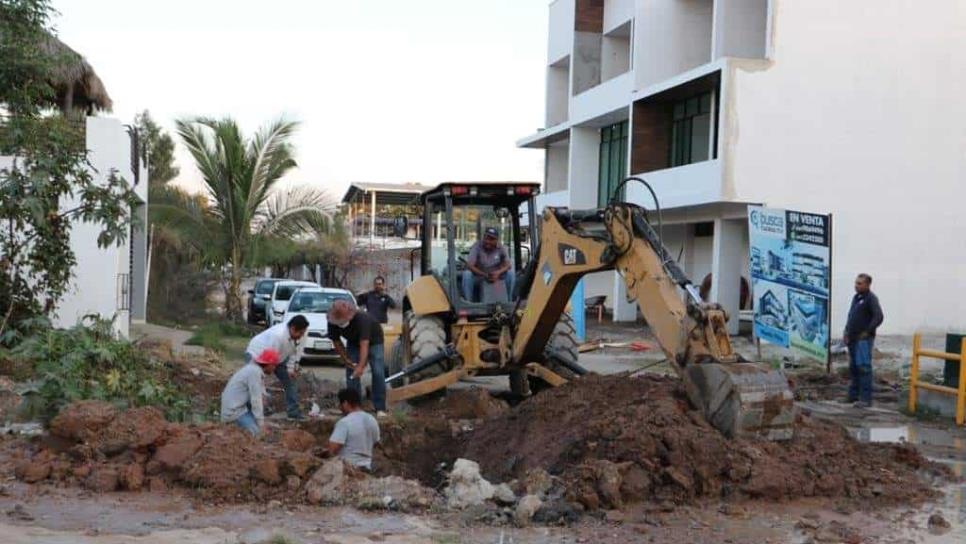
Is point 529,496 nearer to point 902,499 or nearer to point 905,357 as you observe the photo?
point 902,499

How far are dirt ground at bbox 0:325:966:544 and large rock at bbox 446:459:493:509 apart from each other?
0.33ft

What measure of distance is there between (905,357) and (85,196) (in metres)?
15.6

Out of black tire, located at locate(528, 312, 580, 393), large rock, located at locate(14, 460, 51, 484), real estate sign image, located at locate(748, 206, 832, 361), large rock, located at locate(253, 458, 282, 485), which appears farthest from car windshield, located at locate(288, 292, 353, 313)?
large rock, located at locate(253, 458, 282, 485)

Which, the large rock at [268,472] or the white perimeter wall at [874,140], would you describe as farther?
the white perimeter wall at [874,140]

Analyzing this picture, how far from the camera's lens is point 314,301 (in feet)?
73.6

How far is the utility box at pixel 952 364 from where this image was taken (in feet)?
44.2

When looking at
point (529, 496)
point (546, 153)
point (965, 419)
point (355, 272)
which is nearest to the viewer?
point (529, 496)

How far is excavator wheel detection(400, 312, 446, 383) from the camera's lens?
12.9 metres

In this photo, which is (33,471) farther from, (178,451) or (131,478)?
(178,451)

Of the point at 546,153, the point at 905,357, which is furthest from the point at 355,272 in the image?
the point at 905,357

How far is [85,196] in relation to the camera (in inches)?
547

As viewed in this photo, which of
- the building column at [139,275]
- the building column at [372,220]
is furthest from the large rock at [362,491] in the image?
the building column at [372,220]

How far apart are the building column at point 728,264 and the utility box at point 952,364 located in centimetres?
1401

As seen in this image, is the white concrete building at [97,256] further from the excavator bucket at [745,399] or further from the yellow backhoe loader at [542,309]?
the excavator bucket at [745,399]
